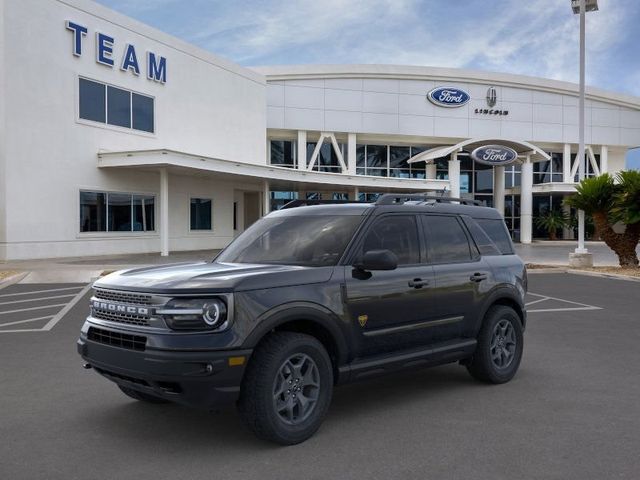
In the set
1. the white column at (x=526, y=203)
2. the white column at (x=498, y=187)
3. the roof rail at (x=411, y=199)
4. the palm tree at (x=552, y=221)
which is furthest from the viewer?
the palm tree at (x=552, y=221)

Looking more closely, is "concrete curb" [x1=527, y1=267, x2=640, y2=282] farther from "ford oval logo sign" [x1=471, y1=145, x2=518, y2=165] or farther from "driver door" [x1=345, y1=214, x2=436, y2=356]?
"ford oval logo sign" [x1=471, y1=145, x2=518, y2=165]

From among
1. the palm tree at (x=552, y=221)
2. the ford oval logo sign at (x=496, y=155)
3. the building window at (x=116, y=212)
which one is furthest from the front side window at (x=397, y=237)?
the palm tree at (x=552, y=221)

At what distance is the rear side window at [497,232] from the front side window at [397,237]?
3.83 ft

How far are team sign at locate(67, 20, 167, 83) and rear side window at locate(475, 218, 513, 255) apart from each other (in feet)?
67.1

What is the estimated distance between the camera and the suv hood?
4223 mm

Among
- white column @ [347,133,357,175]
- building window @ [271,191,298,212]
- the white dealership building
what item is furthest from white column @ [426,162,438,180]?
building window @ [271,191,298,212]

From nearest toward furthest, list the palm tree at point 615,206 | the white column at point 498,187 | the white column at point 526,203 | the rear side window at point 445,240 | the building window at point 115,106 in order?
the rear side window at point 445,240 → the palm tree at point 615,206 → the building window at point 115,106 → the white column at point 526,203 → the white column at point 498,187

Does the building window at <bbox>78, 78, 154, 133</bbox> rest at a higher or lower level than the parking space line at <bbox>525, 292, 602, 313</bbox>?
higher

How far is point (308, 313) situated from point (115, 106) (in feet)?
74.0

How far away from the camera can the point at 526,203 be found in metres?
41.8

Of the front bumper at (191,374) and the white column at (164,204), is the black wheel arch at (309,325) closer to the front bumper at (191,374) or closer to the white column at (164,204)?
the front bumper at (191,374)

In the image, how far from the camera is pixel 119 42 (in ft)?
80.9

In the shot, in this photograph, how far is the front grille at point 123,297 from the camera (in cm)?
434

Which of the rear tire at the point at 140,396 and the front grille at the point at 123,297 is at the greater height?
the front grille at the point at 123,297
